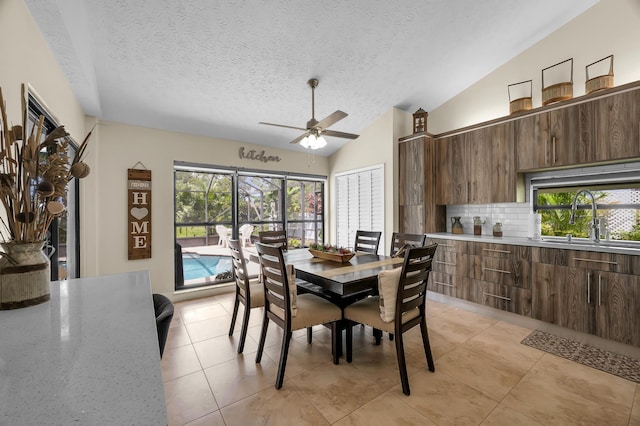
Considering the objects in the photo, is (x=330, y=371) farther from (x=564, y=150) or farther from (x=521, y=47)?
(x=521, y=47)

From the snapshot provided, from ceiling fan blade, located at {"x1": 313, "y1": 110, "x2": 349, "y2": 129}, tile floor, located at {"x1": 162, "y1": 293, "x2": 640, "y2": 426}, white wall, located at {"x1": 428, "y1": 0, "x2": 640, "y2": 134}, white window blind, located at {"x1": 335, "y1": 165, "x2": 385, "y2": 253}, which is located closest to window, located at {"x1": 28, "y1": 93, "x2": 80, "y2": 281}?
tile floor, located at {"x1": 162, "y1": 293, "x2": 640, "y2": 426}

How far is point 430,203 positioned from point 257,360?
10.0ft

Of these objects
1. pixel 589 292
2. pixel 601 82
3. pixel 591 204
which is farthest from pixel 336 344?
pixel 601 82

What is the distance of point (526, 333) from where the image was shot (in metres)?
2.90

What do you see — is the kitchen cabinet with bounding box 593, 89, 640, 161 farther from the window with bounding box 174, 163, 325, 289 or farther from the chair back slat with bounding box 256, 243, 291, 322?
the window with bounding box 174, 163, 325, 289

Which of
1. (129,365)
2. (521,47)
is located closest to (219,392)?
(129,365)

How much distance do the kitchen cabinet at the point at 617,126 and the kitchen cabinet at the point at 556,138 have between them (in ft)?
0.17

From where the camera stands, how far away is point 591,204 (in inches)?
119

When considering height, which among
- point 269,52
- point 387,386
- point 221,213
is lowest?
point 387,386

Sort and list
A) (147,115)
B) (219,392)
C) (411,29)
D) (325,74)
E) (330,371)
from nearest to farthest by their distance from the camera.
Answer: (219,392) → (330,371) → (411,29) → (325,74) → (147,115)

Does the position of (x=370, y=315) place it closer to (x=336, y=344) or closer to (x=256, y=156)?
(x=336, y=344)

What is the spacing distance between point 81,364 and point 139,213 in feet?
11.4

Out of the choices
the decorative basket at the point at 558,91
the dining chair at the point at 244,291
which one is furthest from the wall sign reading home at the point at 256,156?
the decorative basket at the point at 558,91

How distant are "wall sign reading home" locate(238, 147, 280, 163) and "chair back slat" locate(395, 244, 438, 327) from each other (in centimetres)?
333
